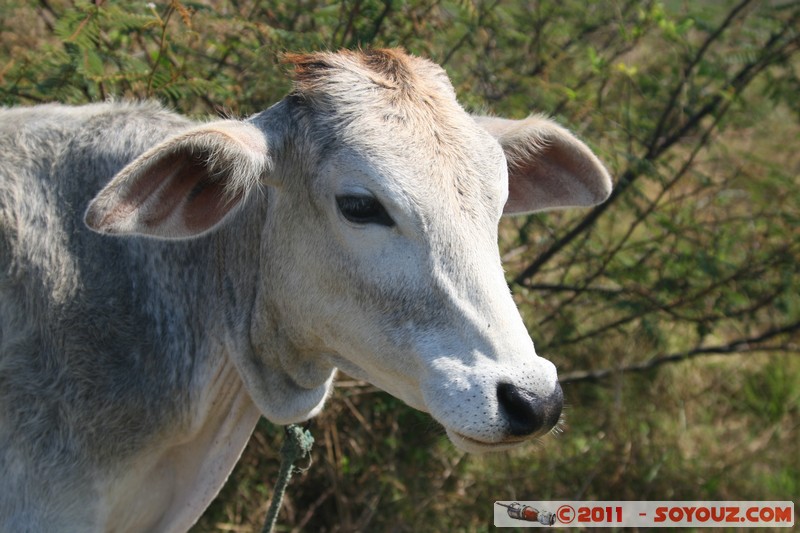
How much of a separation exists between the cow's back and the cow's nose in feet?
4.39

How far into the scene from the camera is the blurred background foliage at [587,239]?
5133mm

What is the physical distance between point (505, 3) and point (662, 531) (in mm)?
3516

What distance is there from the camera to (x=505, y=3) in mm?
6340

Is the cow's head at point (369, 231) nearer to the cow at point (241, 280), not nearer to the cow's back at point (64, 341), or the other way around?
the cow at point (241, 280)

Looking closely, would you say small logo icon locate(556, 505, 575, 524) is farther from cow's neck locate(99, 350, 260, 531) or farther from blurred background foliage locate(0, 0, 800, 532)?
cow's neck locate(99, 350, 260, 531)

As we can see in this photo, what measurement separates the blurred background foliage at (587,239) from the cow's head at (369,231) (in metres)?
1.48

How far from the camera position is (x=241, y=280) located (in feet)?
11.4

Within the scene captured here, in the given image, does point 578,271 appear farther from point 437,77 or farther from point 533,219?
point 437,77

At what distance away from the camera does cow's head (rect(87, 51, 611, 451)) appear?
111 inches

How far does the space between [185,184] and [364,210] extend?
2.14 feet

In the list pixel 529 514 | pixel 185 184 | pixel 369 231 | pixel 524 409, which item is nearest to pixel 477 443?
pixel 524 409

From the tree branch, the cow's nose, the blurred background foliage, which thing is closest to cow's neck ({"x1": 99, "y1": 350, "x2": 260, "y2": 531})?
the cow's nose

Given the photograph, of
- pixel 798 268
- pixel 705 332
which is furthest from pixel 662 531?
pixel 798 268

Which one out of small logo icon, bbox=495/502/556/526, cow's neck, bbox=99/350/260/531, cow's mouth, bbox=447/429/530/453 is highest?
cow's mouth, bbox=447/429/530/453
